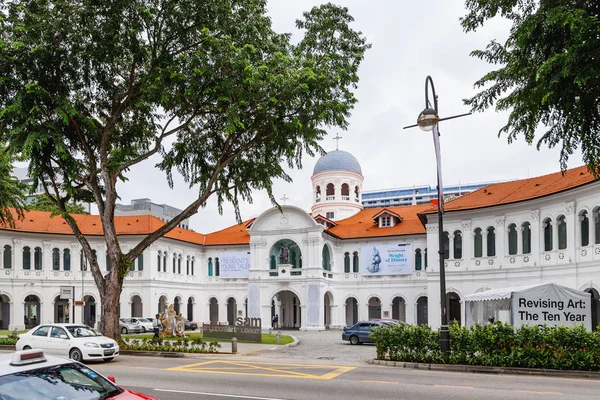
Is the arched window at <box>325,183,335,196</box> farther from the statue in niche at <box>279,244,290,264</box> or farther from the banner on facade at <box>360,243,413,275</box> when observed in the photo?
the statue in niche at <box>279,244,290,264</box>

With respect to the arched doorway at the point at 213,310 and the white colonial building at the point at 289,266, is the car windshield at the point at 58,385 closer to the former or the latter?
the white colonial building at the point at 289,266

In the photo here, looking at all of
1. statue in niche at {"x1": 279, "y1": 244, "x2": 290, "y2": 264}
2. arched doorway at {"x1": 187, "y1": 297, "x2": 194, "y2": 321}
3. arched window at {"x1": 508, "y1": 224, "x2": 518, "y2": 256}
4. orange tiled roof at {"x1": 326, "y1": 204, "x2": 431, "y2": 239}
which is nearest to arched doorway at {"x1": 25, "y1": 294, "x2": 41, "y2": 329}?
arched doorway at {"x1": 187, "y1": 297, "x2": 194, "y2": 321}

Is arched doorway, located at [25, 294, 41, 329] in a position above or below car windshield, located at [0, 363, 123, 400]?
below

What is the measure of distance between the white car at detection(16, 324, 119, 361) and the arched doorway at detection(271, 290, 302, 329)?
36439 mm

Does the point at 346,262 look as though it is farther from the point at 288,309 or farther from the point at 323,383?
the point at 323,383

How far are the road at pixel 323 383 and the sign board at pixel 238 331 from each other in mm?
12228

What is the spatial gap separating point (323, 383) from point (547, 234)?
2698 cm

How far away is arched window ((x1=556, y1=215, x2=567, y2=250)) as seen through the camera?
3497 cm

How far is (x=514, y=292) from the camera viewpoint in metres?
22.2

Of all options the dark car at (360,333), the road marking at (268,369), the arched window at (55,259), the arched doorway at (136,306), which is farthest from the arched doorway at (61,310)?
the road marking at (268,369)

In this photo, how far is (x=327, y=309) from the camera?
54688 millimetres

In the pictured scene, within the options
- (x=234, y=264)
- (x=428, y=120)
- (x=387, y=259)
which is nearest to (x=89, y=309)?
(x=234, y=264)

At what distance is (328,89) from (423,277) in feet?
97.4

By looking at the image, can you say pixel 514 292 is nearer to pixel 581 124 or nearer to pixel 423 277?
pixel 581 124
